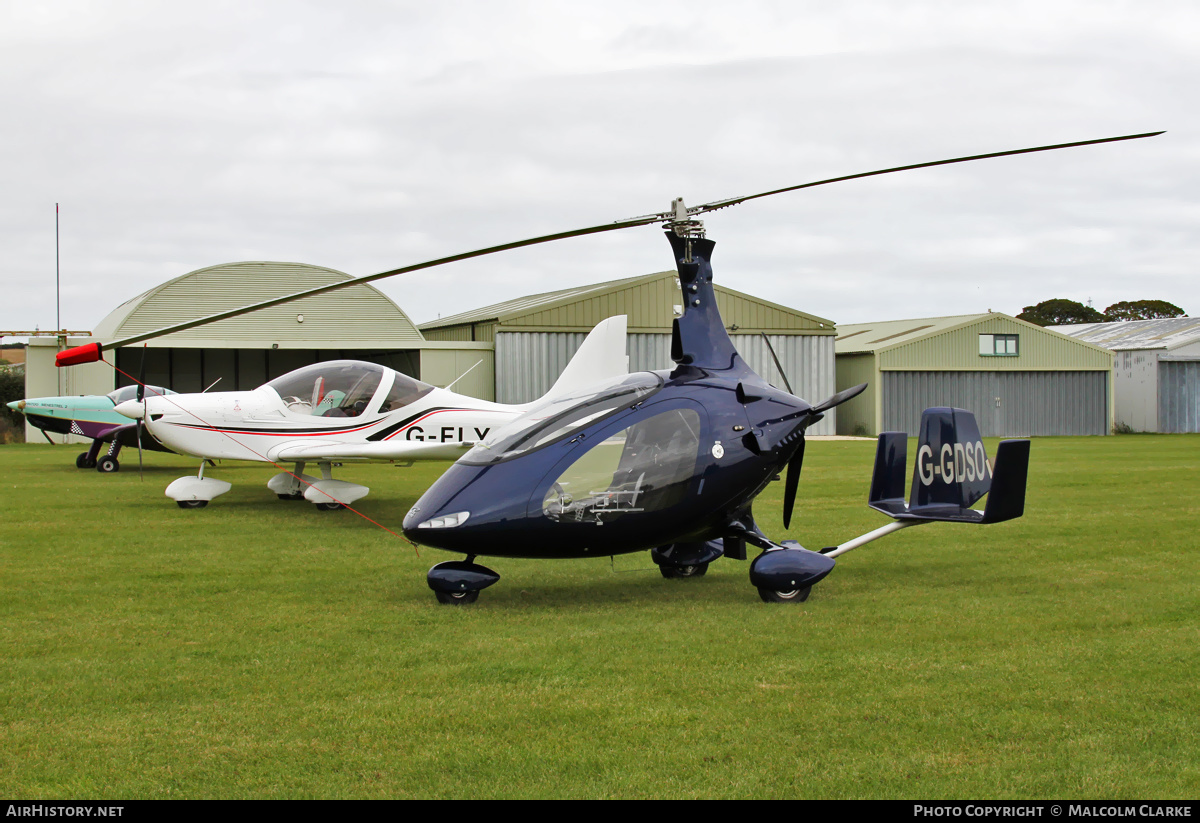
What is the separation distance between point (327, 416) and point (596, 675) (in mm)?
9267

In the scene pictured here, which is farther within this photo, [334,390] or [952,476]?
[334,390]

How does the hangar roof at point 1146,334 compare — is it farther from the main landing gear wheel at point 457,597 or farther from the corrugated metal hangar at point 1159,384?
the main landing gear wheel at point 457,597

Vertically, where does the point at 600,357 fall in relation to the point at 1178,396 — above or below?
above

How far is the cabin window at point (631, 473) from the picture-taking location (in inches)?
303

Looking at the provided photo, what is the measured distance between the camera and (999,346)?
132 ft

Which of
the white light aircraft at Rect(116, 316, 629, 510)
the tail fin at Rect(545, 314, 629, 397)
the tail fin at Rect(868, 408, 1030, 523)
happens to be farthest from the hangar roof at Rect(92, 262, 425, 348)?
the tail fin at Rect(868, 408, 1030, 523)

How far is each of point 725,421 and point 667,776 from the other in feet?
13.1

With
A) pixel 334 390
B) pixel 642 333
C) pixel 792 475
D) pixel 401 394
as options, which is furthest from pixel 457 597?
pixel 642 333

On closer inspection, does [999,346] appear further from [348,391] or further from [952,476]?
[952,476]

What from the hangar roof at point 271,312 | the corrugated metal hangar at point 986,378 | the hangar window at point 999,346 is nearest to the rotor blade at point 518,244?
the hangar roof at point 271,312

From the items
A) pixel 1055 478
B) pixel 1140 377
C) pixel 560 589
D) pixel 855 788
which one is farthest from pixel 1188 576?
pixel 1140 377

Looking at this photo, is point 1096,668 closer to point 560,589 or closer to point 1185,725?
point 1185,725

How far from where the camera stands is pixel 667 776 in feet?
14.7

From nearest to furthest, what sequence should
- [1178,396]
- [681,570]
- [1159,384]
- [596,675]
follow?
[596,675], [681,570], [1159,384], [1178,396]
